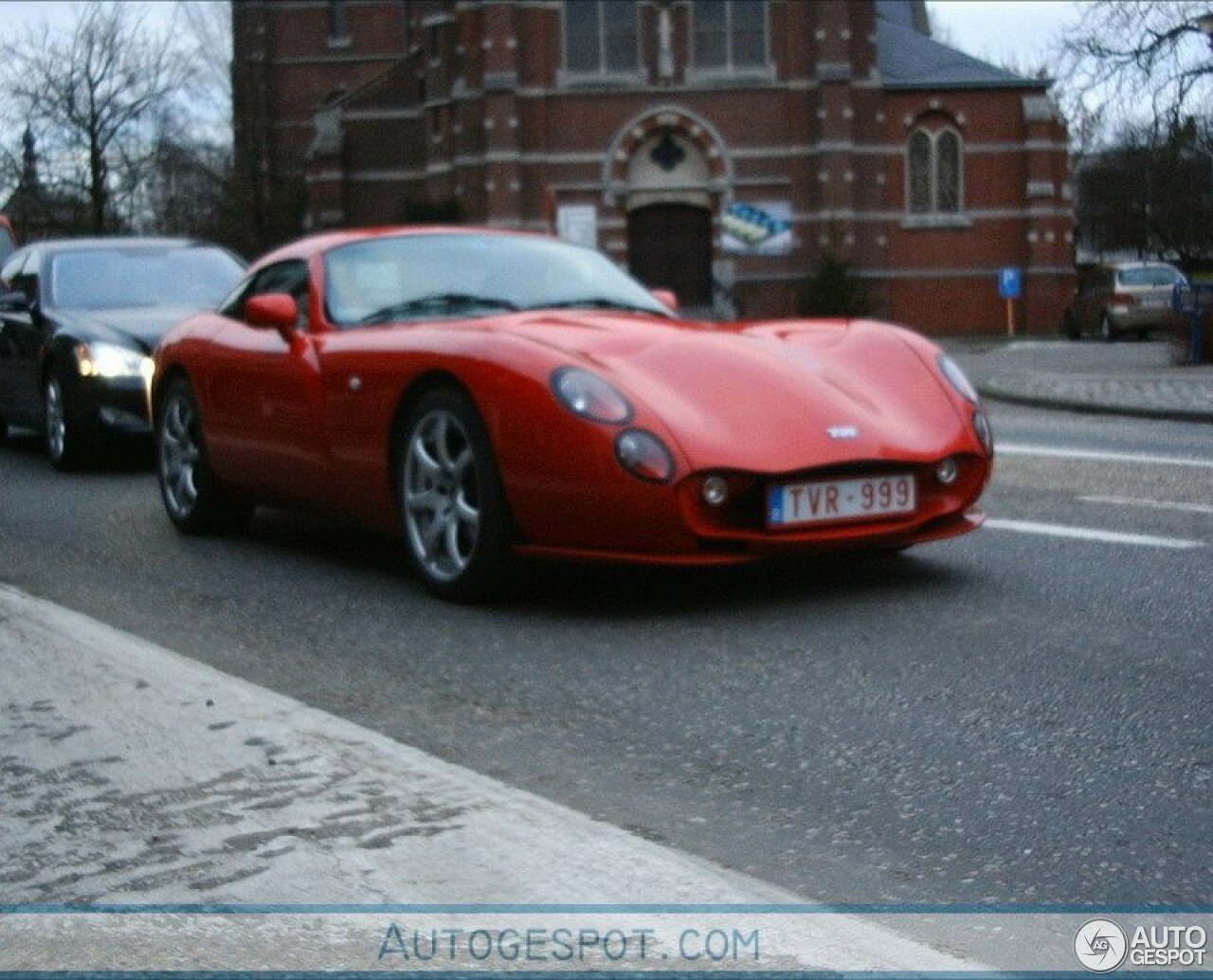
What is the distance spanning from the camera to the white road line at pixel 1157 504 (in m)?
8.23

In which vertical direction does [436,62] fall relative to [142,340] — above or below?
above

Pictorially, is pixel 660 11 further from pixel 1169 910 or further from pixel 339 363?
pixel 1169 910

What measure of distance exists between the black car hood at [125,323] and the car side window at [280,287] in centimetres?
369

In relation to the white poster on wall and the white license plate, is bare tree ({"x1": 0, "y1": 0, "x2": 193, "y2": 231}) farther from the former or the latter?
the white license plate

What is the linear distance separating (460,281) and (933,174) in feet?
141

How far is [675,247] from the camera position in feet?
160

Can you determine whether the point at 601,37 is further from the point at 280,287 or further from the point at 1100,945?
the point at 1100,945

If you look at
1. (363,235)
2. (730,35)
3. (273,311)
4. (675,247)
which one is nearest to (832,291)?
(675,247)

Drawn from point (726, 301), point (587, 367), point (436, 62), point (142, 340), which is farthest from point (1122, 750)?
point (436, 62)

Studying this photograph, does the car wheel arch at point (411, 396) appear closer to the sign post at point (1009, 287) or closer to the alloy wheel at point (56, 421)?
the alloy wheel at point (56, 421)

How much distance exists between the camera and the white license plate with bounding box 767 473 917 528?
20.0 feet

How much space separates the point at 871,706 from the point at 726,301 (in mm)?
43454

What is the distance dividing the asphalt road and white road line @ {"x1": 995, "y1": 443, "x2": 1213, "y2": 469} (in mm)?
1904

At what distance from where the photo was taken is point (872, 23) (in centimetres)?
4822
